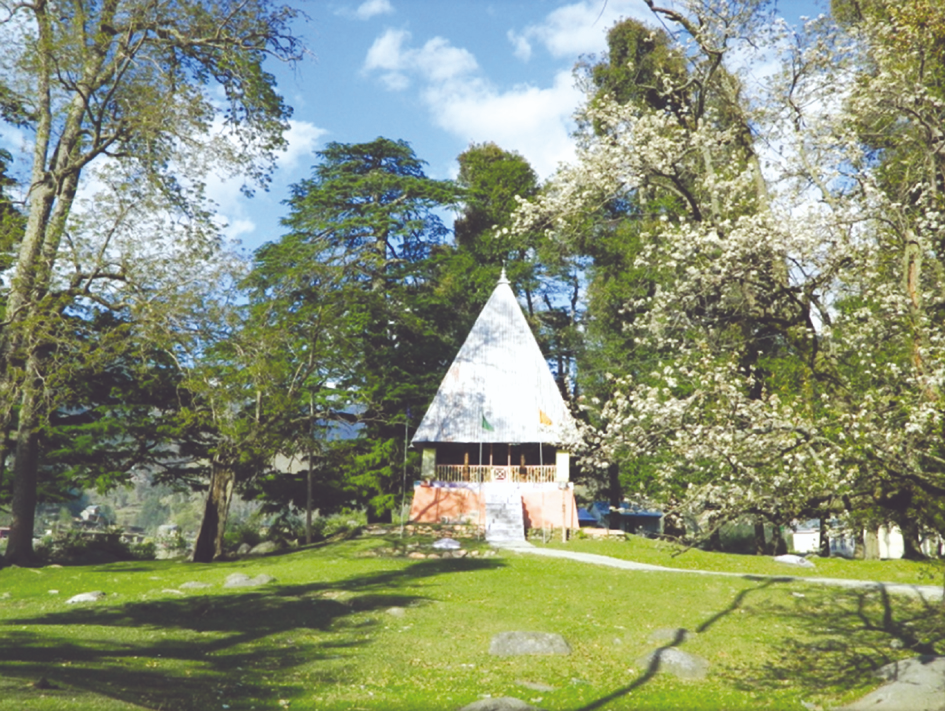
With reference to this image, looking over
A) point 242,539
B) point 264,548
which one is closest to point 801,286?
point 264,548

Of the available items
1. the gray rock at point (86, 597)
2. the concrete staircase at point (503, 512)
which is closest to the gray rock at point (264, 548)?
the concrete staircase at point (503, 512)

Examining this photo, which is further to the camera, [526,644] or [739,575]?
[739,575]

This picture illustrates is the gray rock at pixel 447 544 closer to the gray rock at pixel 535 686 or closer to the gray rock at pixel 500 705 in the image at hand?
the gray rock at pixel 535 686

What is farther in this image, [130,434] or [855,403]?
[130,434]

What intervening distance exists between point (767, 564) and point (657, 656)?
13956 mm

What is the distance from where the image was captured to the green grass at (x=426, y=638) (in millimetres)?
11859

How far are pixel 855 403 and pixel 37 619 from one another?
599 inches

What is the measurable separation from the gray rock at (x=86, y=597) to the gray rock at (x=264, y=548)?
15750 mm

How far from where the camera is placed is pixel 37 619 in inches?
633

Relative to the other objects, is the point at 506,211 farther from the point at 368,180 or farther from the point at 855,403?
the point at 855,403

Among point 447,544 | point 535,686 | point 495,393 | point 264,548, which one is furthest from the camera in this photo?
point 495,393

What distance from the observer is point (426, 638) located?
16078mm

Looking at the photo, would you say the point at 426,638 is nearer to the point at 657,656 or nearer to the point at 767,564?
the point at 657,656

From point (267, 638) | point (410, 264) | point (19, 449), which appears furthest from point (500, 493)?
point (267, 638)
